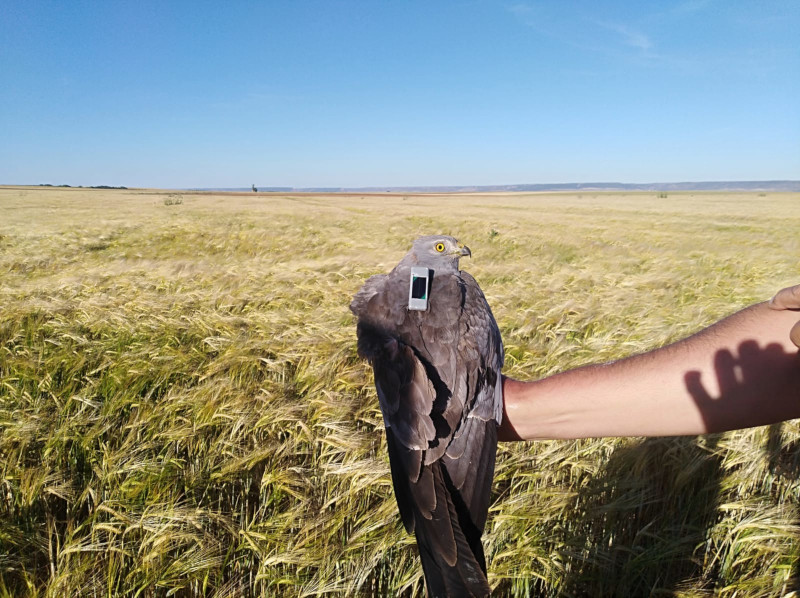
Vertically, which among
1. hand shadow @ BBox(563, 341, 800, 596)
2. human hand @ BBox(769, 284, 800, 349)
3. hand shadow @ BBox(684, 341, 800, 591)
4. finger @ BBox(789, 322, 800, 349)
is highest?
human hand @ BBox(769, 284, 800, 349)

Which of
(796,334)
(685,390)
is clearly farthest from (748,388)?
(796,334)

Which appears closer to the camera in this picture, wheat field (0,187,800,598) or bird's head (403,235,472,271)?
wheat field (0,187,800,598)

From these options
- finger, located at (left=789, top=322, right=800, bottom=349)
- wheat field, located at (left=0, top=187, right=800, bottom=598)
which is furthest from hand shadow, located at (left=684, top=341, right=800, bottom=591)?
wheat field, located at (left=0, top=187, right=800, bottom=598)

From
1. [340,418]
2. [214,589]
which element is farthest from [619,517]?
[214,589]

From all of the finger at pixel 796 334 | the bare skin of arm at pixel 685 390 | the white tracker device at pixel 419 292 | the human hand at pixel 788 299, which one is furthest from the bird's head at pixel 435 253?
the finger at pixel 796 334

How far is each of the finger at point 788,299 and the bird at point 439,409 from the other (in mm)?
1182

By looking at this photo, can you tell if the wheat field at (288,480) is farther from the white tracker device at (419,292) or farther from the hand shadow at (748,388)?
the white tracker device at (419,292)

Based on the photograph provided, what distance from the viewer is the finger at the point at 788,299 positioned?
1591mm

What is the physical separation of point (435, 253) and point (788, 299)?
191cm

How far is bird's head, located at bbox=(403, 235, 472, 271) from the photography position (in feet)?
9.93

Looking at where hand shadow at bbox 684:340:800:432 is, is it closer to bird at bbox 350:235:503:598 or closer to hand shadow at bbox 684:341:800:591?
hand shadow at bbox 684:341:800:591

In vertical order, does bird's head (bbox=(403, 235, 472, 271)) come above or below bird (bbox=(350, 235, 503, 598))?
above

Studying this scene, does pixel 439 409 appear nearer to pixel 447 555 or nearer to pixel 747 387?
pixel 447 555

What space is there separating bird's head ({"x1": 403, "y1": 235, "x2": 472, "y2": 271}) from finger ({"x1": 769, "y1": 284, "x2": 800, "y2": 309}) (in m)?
1.74
